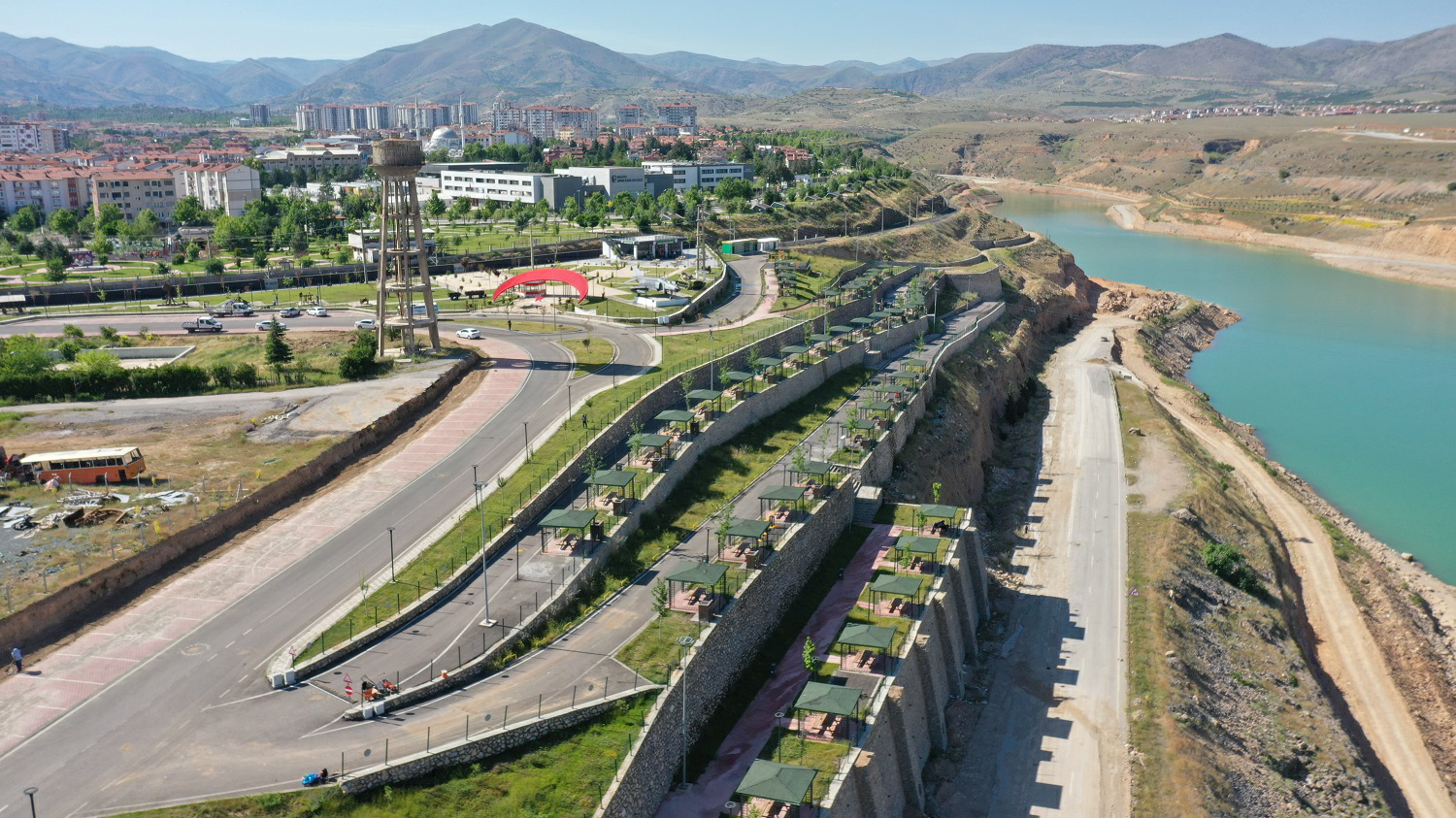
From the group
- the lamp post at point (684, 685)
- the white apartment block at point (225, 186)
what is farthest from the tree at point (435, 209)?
the lamp post at point (684, 685)

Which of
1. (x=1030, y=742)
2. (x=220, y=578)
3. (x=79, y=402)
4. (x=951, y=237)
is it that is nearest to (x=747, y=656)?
(x=1030, y=742)

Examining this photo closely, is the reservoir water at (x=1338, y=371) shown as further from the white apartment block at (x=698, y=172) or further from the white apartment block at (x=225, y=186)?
the white apartment block at (x=225, y=186)

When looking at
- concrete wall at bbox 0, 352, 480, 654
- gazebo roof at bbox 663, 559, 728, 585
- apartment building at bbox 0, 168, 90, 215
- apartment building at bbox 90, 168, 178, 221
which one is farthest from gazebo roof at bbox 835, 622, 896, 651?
apartment building at bbox 0, 168, 90, 215

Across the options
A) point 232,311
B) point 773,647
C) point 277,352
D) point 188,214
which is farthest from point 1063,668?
point 188,214

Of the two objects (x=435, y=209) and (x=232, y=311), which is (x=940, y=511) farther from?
(x=435, y=209)

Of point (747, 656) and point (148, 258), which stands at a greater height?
point (148, 258)

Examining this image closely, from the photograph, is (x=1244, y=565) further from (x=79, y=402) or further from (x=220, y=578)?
(x=79, y=402)
